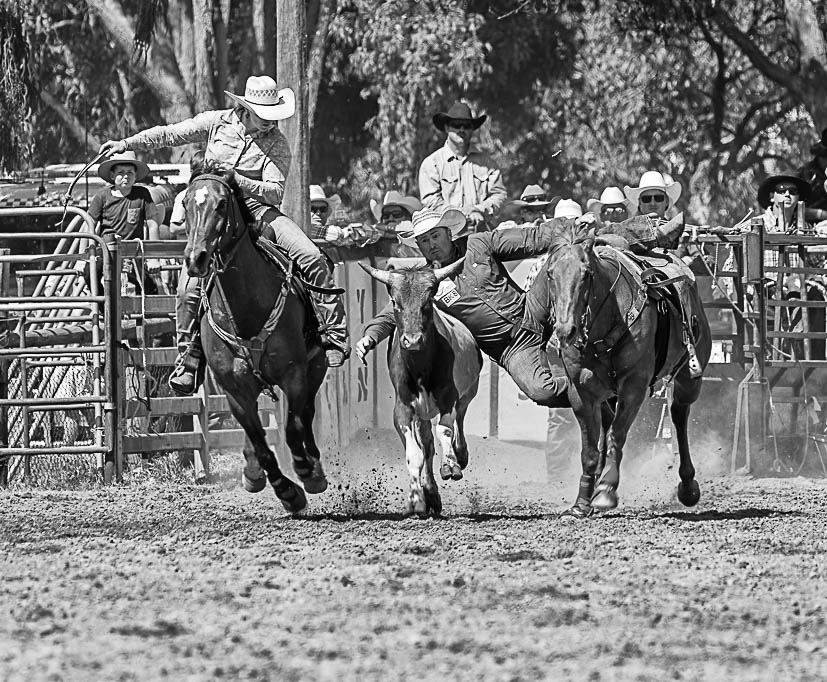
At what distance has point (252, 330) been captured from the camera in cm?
1059

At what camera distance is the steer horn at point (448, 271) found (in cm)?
1104

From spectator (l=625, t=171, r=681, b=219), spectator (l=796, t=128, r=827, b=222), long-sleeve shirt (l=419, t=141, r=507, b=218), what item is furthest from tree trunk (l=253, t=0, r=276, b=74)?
spectator (l=625, t=171, r=681, b=219)

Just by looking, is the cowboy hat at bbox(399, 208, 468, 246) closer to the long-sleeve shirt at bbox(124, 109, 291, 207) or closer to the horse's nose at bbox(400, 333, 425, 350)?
the long-sleeve shirt at bbox(124, 109, 291, 207)

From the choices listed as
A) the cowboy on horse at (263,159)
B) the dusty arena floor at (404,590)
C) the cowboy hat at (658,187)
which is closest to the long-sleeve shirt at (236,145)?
the cowboy on horse at (263,159)

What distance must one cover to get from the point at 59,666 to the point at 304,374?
5.01m

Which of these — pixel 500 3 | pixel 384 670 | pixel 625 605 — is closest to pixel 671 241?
pixel 625 605

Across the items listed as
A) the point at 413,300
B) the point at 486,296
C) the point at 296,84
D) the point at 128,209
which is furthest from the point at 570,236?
the point at 128,209

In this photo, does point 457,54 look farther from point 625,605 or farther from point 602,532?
point 625,605

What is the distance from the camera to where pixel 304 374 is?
10844 mm

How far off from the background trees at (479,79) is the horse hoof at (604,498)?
1130 centimetres

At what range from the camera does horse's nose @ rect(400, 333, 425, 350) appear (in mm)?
10758

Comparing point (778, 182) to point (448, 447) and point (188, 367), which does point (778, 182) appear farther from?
point (188, 367)

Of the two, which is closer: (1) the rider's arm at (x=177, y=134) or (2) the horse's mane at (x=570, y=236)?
(2) the horse's mane at (x=570, y=236)

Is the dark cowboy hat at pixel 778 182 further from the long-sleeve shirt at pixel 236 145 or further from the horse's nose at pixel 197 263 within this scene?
the horse's nose at pixel 197 263
